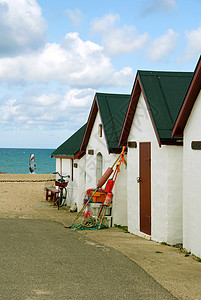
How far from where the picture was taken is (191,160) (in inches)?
401

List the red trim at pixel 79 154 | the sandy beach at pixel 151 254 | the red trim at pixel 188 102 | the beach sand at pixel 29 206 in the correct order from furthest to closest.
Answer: the red trim at pixel 79 154
the beach sand at pixel 29 206
the red trim at pixel 188 102
the sandy beach at pixel 151 254

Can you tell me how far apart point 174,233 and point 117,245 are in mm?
1626

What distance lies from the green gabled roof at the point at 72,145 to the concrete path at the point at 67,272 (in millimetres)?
9357

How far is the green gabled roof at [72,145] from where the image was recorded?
21158 mm

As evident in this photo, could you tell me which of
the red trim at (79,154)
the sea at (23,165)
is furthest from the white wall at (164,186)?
the sea at (23,165)

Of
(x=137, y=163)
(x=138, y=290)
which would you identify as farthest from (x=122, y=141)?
(x=138, y=290)

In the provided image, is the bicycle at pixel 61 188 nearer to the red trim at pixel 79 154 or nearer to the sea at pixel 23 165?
the red trim at pixel 79 154

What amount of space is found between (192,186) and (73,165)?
11723 millimetres

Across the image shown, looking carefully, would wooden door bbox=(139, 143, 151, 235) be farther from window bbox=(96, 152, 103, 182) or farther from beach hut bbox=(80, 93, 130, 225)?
window bbox=(96, 152, 103, 182)

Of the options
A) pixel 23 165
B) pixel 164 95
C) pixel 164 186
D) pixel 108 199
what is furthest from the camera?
pixel 23 165

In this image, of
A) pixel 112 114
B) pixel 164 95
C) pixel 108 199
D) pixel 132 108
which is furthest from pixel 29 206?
pixel 164 95

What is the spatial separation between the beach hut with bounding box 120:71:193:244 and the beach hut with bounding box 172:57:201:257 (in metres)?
0.74

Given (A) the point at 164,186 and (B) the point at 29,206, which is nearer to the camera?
(A) the point at 164,186

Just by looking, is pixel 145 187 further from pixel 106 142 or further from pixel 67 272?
pixel 67 272
